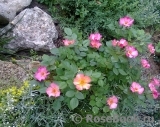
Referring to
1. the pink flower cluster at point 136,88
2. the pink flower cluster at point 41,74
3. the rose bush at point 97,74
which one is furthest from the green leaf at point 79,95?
the pink flower cluster at point 136,88

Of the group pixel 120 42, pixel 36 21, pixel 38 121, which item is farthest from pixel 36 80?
pixel 36 21

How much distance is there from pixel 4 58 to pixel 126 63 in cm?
123

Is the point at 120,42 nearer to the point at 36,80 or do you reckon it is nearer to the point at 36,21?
the point at 36,80

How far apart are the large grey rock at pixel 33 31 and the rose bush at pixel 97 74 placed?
88cm

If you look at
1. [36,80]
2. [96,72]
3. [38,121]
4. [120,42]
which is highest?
[120,42]

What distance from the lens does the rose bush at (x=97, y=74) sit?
2.00m

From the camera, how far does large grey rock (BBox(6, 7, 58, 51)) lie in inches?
120

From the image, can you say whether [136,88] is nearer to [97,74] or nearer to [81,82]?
[97,74]

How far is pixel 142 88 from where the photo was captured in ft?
7.01

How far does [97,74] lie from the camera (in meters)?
2.01

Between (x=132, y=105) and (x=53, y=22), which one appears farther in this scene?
(x=53, y=22)

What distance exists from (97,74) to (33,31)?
50.8 inches

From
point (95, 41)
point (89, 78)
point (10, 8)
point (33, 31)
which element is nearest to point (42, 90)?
point (89, 78)

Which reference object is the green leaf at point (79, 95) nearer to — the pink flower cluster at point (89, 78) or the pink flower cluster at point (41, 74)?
the pink flower cluster at point (89, 78)
